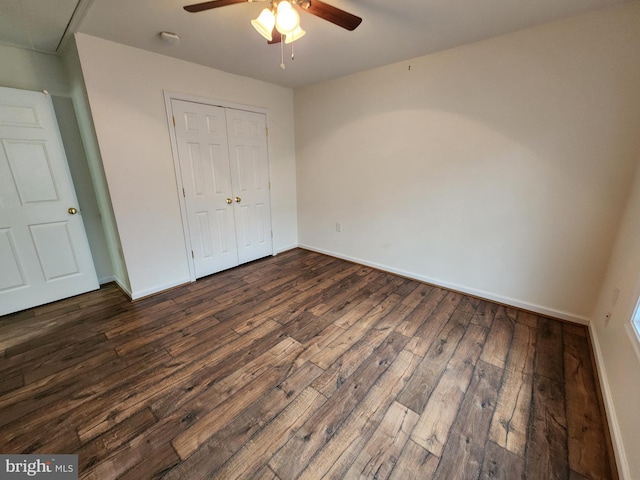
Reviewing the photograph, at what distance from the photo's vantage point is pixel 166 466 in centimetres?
123

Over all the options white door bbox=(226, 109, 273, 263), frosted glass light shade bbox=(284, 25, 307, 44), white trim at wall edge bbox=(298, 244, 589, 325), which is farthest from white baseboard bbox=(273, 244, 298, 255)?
frosted glass light shade bbox=(284, 25, 307, 44)

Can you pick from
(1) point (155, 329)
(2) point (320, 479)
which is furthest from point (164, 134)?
(2) point (320, 479)

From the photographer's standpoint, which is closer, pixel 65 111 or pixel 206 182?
pixel 65 111

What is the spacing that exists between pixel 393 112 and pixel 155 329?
3.22 m

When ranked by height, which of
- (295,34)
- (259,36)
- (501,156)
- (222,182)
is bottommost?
(222,182)

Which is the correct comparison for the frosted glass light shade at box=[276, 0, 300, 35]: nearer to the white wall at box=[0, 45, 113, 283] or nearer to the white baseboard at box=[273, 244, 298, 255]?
the white wall at box=[0, 45, 113, 283]

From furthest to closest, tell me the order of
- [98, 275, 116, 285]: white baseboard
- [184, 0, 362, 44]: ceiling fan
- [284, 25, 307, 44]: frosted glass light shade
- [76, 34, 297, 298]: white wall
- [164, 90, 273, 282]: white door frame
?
[98, 275, 116, 285]: white baseboard
[164, 90, 273, 282]: white door frame
[76, 34, 297, 298]: white wall
[284, 25, 307, 44]: frosted glass light shade
[184, 0, 362, 44]: ceiling fan

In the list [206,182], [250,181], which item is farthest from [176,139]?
[250,181]

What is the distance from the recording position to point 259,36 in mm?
2143

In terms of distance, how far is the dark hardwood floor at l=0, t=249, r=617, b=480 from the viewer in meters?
1.27

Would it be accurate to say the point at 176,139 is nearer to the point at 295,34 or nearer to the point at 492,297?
the point at 295,34

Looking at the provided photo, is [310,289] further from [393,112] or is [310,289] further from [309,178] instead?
[393,112]

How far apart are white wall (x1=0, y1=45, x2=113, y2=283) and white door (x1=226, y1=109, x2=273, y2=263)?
152 centimetres

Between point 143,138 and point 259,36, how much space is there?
4.78 ft
